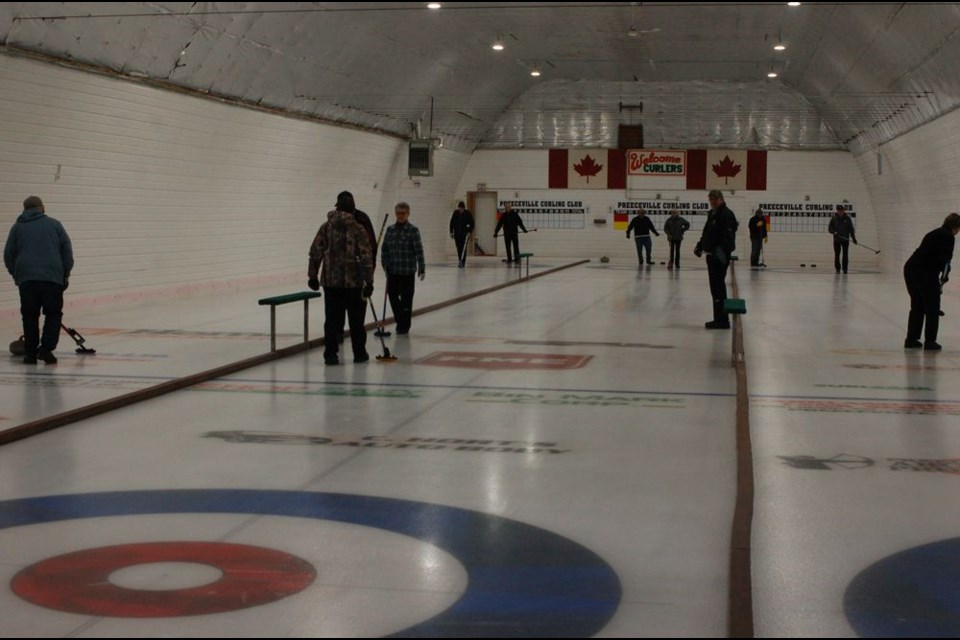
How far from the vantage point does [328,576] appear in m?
5.38

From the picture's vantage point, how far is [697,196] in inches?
1571

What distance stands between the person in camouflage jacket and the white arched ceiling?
12.2 feet

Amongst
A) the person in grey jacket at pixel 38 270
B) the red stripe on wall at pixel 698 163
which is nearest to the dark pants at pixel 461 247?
the red stripe on wall at pixel 698 163

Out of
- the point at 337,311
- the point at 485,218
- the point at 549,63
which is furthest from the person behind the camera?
the point at 485,218

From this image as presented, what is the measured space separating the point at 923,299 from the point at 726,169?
25737 millimetres

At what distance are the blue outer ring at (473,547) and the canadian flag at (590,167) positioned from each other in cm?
3372

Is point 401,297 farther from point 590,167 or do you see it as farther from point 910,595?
point 590,167

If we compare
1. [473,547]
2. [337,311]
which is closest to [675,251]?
[337,311]

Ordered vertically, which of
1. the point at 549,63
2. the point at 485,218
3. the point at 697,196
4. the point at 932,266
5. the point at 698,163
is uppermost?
the point at 549,63

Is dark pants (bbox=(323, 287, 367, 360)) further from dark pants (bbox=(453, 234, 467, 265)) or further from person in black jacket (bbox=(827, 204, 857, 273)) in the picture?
person in black jacket (bbox=(827, 204, 857, 273))

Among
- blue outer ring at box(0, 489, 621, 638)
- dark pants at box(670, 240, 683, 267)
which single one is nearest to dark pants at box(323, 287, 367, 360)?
blue outer ring at box(0, 489, 621, 638)

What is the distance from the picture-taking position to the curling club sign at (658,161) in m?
39.7

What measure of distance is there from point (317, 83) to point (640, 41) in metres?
8.66

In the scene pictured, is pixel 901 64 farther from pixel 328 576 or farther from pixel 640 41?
pixel 328 576
